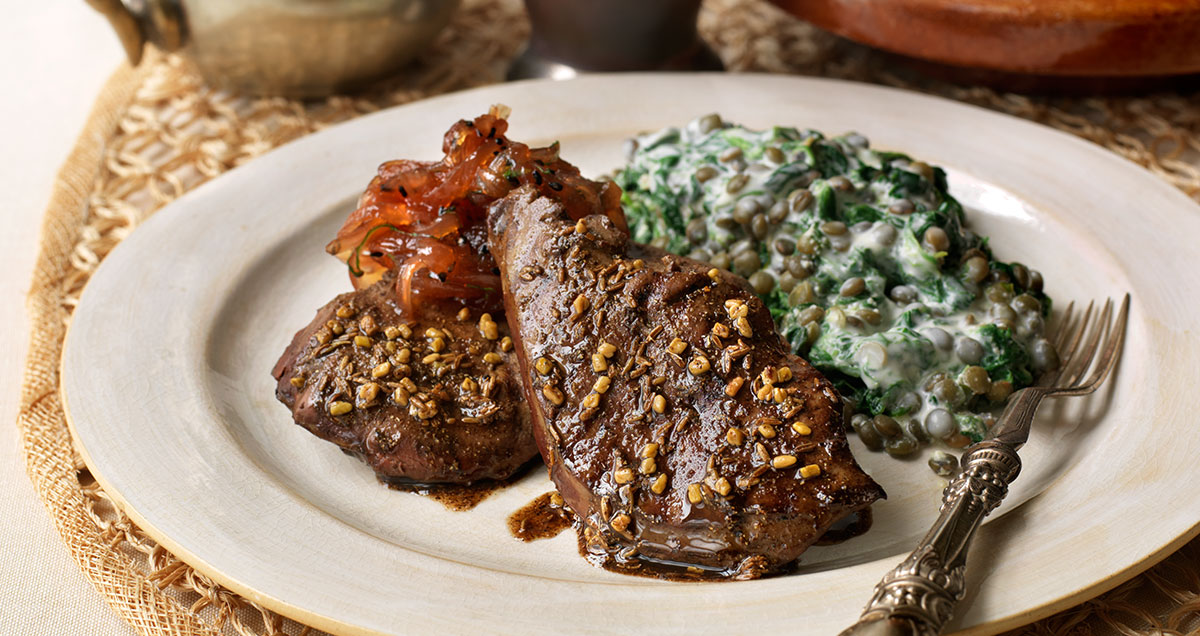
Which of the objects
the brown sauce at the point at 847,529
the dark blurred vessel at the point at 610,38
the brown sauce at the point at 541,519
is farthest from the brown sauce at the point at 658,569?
the dark blurred vessel at the point at 610,38

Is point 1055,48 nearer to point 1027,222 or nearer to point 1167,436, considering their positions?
point 1027,222

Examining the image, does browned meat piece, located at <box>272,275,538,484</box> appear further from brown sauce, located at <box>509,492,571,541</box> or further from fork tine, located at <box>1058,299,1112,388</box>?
fork tine, located at <box>1058,299,1112,388</box>

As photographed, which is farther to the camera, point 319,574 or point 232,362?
point 232,362

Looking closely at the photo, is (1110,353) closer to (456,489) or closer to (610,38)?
(456,489)

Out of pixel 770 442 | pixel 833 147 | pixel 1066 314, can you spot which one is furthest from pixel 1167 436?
pixel 833 147

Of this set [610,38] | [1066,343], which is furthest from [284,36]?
[1066,343]

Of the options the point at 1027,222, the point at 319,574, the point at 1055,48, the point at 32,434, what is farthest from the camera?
the point at 1055,48
